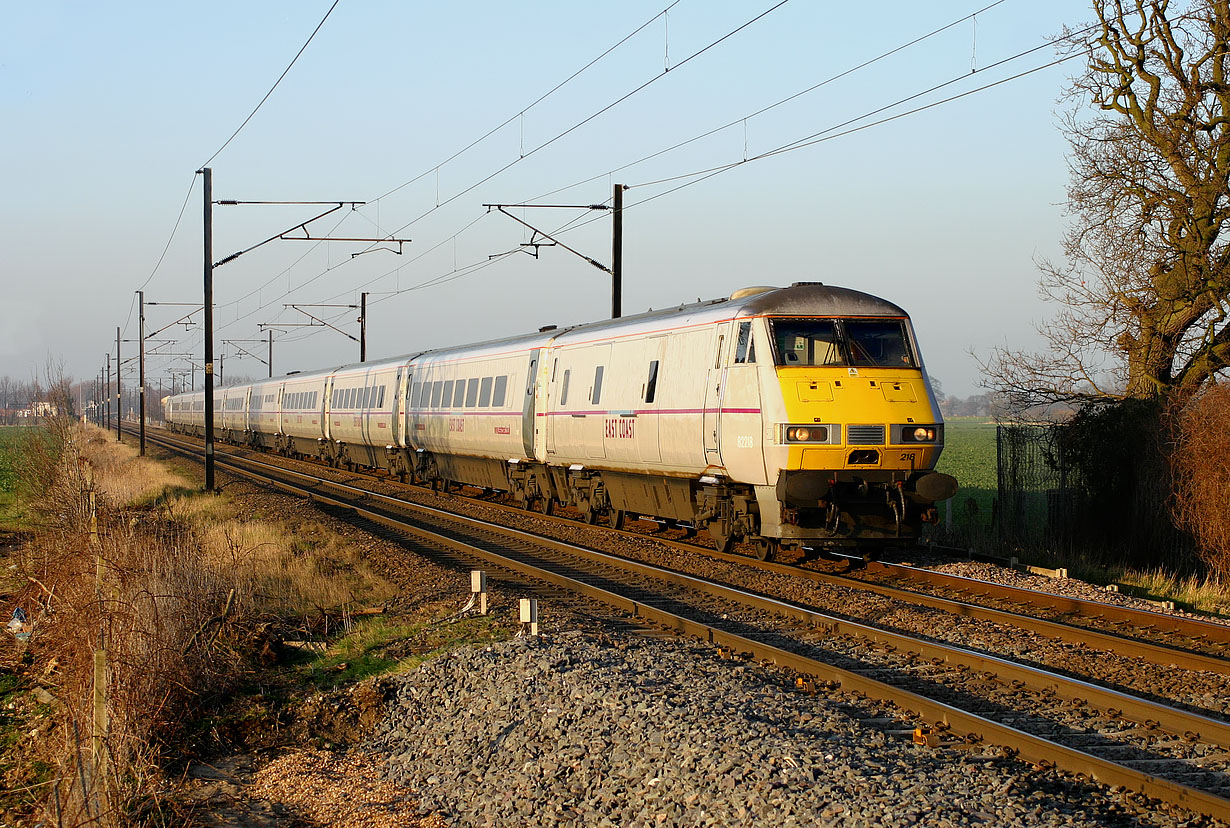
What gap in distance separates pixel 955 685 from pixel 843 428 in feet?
17.6

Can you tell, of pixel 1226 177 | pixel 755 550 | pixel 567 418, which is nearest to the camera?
pixel 755 550

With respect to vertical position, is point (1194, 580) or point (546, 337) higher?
point (546, 337)

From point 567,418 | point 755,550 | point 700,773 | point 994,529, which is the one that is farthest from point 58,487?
point 700,773

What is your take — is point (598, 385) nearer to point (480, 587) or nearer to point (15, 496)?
point (480, 587)

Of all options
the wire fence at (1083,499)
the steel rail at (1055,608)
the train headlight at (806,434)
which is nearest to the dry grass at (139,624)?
the train headlight at (806,434)

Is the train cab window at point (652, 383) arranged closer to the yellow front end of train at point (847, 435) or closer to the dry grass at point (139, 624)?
the yellow front end of train at point (847, 435)

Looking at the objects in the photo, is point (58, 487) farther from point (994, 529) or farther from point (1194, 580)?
point (1194, 580)

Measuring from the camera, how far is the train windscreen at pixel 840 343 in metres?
13.9

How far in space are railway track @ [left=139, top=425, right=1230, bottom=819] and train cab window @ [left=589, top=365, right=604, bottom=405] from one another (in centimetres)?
406

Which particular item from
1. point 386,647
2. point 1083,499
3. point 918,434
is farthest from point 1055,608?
point 386,647

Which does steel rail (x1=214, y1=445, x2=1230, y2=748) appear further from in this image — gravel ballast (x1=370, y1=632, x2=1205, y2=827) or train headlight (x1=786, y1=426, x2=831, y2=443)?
train headlight (x1=786, y1=426, x2=831, y2=443)

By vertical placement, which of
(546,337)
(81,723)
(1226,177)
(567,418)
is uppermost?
(1226,177)

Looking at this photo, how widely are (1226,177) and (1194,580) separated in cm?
717

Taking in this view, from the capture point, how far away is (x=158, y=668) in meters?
8.62
